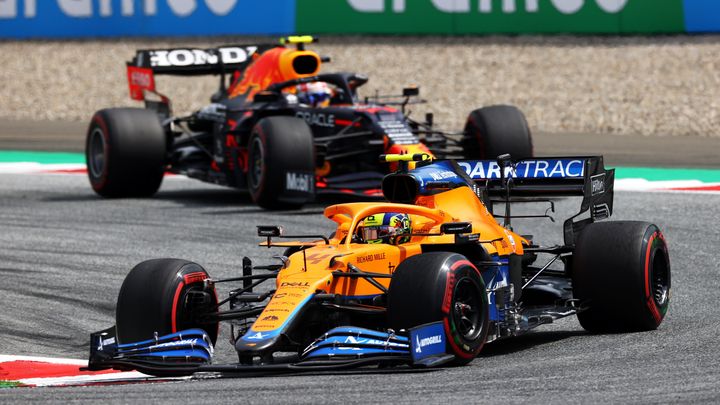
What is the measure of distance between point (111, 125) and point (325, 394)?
39.3 feet

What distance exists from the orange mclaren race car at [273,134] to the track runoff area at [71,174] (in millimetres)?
2214

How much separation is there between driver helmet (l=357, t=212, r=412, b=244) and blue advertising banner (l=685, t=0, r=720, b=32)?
17591 millimetres

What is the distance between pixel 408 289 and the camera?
885 centimetres

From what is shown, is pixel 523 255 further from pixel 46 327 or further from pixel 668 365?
pixel 46 327

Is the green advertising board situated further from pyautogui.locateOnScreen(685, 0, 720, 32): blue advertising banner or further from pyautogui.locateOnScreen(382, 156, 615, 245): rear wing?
pyautogui.locateOnScreen(382, 156, 615, 245): rear wing

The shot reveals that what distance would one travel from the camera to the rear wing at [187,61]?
67.5 ft

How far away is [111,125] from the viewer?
63.9ft

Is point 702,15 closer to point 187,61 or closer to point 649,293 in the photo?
point 187,61

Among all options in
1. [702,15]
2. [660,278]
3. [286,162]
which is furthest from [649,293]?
[702,15]

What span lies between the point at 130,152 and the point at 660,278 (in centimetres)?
1022

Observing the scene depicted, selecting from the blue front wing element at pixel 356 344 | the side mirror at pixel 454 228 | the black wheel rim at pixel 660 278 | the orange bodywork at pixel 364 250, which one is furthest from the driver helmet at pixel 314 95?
the blue front wing element at pixel 356 344

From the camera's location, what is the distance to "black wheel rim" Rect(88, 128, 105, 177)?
20016mm

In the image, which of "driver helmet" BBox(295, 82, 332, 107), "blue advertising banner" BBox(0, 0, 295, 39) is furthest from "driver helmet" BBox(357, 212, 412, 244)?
"blue advertising banner" BBox(0, 0, 295, 39)


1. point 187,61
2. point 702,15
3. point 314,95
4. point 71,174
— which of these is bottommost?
point 71,174
